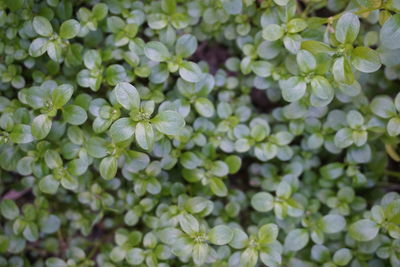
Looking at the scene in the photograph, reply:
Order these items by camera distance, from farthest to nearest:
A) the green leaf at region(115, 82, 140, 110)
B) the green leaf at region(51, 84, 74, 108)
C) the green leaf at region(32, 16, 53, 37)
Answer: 1. the green leaf at region(32, 16, 53, 37)
2. the green leaf at region(51, 84, 74, 108)
3. the green leaf at region(115, 82, 140, 110)

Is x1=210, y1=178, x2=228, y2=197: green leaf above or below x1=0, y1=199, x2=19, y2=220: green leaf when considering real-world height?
above

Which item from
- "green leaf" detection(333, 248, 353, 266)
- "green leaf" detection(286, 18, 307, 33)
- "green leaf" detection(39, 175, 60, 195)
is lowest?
"green leaf" detection(333, 248, 353, 266)

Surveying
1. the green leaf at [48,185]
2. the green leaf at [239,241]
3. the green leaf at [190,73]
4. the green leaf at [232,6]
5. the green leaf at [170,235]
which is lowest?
the green leaf at [239,241]

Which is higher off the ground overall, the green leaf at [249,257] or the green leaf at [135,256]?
the green leaf at [249,257]

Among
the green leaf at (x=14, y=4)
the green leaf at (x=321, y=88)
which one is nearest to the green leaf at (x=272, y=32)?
the green leaf at (x=321, y=88)

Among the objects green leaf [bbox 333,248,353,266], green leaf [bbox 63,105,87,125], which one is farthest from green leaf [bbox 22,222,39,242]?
green leaf [bbox 333,248,353,266]

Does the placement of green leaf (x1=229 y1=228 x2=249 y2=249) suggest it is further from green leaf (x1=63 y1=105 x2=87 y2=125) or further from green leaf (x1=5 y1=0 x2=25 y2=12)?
green leaf (x1=5 y1=0 x2=25 y2=12)

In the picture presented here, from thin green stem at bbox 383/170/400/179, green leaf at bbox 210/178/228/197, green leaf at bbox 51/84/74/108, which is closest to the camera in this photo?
green leaf at bbox 51/84/74/108

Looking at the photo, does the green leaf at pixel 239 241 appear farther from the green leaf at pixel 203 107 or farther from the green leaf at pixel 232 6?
the green leaf at pixel 232 6

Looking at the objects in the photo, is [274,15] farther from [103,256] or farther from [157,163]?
[103,256]
